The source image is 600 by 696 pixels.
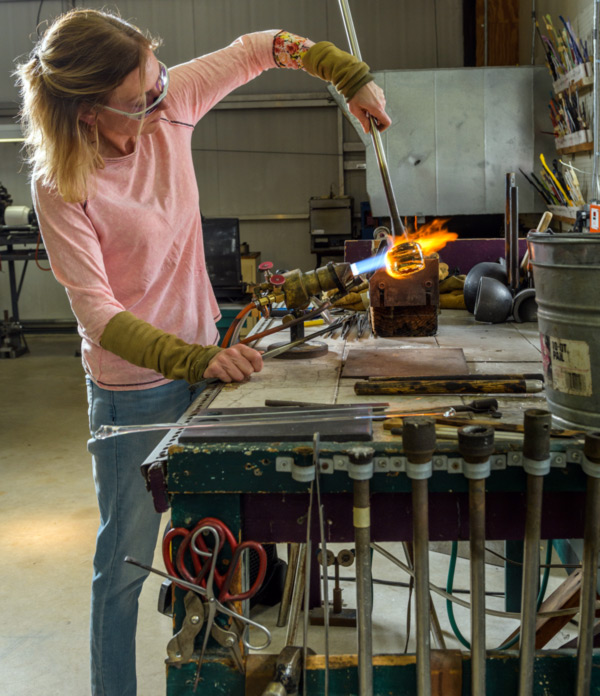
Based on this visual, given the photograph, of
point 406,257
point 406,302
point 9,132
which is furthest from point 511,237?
point 9,132

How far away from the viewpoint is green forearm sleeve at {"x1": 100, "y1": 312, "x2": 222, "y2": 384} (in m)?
1.21

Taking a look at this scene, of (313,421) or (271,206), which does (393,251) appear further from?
(271,206)

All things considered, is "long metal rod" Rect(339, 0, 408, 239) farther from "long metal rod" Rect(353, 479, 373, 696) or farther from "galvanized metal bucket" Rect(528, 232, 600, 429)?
"long metal rod" Rect(353, 479, 373, 696)

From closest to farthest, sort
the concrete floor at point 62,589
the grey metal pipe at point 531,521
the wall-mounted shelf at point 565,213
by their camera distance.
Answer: the grey metal pipe at point 531,521 < the concrete floor at point 62,589 < the wall-mounted shelf at point 565,213

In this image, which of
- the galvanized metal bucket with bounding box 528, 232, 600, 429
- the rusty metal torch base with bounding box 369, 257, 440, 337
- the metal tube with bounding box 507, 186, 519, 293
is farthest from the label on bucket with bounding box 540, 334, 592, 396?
the metal tube with bounding box 507, 186, 519, 293

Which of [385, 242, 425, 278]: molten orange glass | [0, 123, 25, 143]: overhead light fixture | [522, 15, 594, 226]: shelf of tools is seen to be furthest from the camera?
[0, 123, 25, 143]: overhead light fixture

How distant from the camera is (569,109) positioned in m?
3.37

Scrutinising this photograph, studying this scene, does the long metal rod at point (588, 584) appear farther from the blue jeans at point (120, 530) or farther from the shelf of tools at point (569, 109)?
the shelf of tools at point (569, 109)

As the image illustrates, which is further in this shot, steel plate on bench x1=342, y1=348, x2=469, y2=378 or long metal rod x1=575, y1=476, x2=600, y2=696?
steel plate on bench x1=342, y1=348, x2=469, y2=378

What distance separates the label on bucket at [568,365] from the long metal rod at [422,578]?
228 mm

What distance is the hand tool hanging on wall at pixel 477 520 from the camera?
0.87 metres

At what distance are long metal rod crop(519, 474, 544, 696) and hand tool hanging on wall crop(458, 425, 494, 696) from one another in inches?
1.9

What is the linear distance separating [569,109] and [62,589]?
2.83 m

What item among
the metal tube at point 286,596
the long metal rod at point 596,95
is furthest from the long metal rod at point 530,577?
the long metal rod at point 596,95
